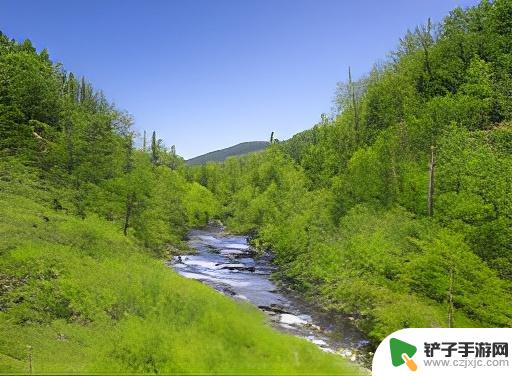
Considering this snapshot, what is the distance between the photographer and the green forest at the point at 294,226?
2177 centimetres

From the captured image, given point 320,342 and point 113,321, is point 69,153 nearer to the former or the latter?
point 113,321

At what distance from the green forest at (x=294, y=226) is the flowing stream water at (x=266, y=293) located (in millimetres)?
1620

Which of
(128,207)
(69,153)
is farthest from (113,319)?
(69,153)

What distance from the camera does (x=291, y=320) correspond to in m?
37.0

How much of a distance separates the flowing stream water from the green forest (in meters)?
1.62

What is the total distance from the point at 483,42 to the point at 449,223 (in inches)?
1844

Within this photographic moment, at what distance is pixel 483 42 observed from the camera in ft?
227

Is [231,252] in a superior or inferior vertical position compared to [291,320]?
superior

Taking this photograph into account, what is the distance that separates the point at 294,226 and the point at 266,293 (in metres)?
12.7

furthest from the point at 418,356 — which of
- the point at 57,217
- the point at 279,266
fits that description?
the point at 279,266

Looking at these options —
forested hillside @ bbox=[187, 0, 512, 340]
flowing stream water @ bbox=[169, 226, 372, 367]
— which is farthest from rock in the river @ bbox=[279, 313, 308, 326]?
forested hillside @ bbox=[187, 0, 512, 340]

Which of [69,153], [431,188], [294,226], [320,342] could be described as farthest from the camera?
[294,226]

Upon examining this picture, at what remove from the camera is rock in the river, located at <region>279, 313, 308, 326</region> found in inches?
1429

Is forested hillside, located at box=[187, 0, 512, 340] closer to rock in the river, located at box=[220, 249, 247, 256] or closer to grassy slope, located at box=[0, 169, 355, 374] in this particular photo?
rock in the river, located at box=[220, 249, 247, 256]
